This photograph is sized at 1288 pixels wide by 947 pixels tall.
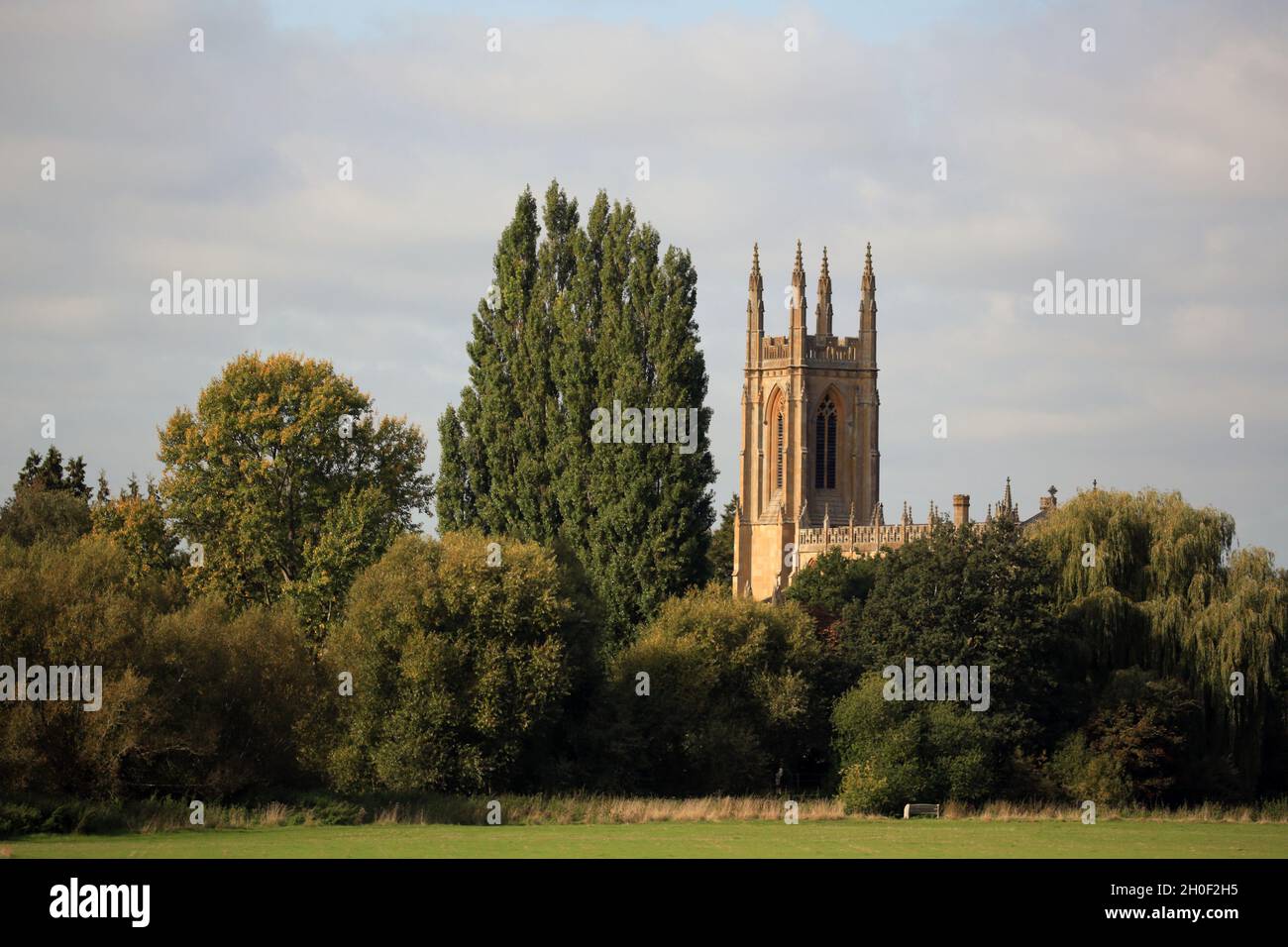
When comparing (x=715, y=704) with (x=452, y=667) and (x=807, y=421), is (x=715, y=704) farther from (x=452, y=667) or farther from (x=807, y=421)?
(x=807, y=421)

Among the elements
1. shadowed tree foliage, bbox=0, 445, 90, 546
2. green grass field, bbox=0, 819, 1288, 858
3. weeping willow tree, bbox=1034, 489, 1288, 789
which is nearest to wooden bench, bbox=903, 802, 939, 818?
green grass field, bbox=0, 819, 1288, 858

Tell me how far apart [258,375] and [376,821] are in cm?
2257

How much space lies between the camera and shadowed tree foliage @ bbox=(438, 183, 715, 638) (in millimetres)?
57844

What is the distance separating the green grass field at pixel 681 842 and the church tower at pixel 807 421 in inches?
3010

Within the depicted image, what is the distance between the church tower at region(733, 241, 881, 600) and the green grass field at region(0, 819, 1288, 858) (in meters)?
76.5

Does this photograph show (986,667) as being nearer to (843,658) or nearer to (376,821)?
(843,658)

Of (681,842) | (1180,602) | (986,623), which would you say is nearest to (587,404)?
(986,623)

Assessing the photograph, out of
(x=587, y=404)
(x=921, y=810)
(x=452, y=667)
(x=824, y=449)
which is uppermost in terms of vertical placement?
(x=824, y=449)

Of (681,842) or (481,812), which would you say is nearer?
(681,842)

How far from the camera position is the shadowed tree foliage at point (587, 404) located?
57844 millimetres

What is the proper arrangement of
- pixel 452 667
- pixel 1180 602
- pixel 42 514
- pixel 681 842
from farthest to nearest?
pixel 42 514, pixel 1180 602, pixel 452 667, pixel 681 842

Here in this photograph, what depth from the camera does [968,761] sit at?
1848 inches

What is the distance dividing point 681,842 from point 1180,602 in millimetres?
23807

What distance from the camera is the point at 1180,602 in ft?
174
